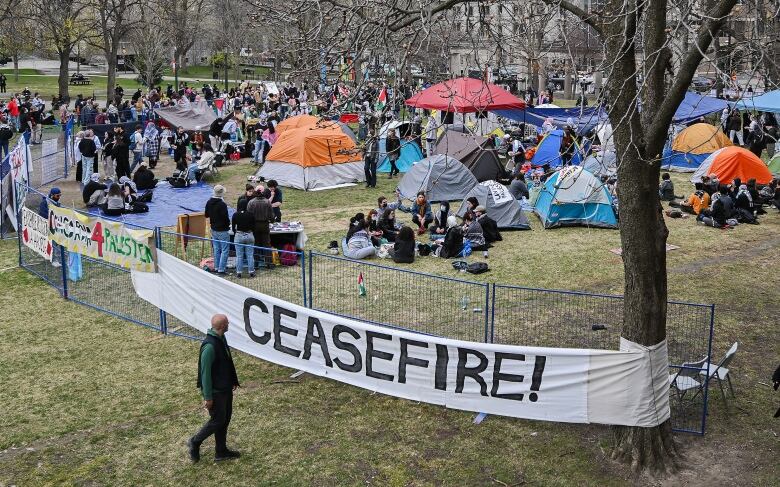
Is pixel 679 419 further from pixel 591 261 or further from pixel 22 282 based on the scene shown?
pixel 22 282

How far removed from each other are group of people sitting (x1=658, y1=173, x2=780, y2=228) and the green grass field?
5504 mm

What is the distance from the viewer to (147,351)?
11711mm

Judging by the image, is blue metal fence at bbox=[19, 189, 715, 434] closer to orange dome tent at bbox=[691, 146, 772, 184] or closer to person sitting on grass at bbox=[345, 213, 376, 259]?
person sitting on grass at bbox=[345, 213, 376, 259]

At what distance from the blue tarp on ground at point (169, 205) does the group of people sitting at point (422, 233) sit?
14.8 ft

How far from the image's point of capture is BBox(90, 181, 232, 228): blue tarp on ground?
1944 centimetres

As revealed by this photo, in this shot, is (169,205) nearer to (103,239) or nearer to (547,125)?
(103,239)

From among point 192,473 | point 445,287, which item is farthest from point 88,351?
point 445,287

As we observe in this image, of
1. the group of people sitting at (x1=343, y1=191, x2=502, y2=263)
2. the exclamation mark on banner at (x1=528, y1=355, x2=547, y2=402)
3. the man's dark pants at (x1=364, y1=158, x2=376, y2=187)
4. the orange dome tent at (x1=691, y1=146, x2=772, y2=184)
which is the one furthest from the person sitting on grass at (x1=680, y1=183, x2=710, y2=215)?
the exclamation mark on banner at (x1=528, y1=355, x2=547, y2=402)

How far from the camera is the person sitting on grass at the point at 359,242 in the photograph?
16125 millimetres

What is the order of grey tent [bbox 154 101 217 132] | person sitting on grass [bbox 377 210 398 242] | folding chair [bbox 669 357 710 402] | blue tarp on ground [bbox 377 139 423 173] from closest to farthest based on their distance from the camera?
folding chair [bbox 669 357 710 402], person sitting on grass [bbox 377 210 398 242], blue tarp on ground [bbox 377 139 423 173], grey tent [bbox 154 101 217 132]

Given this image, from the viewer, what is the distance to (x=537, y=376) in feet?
29.7

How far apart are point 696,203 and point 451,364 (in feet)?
41.2

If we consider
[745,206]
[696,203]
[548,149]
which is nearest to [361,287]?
[696,203]

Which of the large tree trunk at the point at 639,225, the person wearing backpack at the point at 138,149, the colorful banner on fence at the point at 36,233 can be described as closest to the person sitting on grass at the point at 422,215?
the colorful banner on fence at the point at 36,233
